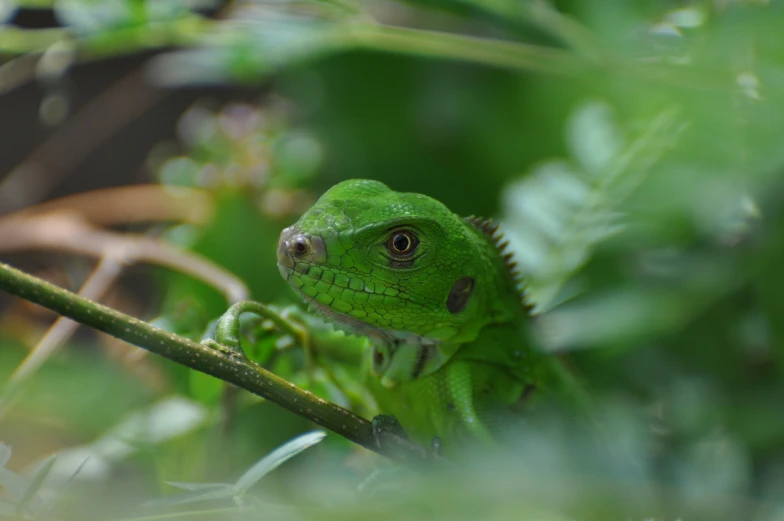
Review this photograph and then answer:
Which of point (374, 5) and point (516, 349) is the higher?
point (374, 5)

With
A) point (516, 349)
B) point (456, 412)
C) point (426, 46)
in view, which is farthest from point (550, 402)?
point (426, 46)

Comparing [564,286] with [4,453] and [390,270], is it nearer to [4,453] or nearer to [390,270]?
A: [390,270]

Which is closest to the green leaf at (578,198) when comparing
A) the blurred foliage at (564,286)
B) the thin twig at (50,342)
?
the blurred foliage at (564,286)

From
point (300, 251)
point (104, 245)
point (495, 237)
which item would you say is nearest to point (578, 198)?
point (495, 237)

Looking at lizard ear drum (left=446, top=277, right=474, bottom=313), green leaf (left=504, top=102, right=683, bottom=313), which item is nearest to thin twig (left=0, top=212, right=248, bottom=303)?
lizard ear drum (left=446, top=277, right=474, bottom=313)

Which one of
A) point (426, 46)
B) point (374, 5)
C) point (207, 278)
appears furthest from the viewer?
point (374, 5)

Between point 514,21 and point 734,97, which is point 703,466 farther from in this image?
point 514,21

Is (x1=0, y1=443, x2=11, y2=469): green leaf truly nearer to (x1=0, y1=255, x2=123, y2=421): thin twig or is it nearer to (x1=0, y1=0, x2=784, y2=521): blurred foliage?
(x1=0, y1=0, x2=784, y2=521): blurred foliage

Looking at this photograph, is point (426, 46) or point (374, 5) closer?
point (426, 46)
